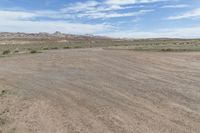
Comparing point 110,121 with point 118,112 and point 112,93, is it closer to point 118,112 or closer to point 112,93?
point 118,112

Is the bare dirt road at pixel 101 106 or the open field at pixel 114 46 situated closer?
the bare dirt road at pixel 101 106

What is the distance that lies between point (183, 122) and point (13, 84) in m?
10.1

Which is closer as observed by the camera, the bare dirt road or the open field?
the bare dirt road

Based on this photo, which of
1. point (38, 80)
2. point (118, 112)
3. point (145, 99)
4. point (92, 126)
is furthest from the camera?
point (38, 80)

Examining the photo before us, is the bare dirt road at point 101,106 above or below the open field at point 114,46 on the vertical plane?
above

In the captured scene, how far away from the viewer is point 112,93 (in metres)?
13.2

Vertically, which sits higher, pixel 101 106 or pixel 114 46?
pixel 101 106

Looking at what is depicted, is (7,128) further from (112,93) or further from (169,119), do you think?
(112,93)

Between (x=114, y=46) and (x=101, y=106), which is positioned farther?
(x=114, y=46)

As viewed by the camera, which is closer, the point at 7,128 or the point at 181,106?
the point at 7,128

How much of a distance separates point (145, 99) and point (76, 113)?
3049 millimetres

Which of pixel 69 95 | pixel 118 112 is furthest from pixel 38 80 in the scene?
pixel 118 112

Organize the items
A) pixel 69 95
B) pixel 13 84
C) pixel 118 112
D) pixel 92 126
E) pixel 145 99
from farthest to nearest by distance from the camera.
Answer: pixel 13 84 → pixel 69 95 → pixel 145 99 → pixel 118 112 → pixel 92 126

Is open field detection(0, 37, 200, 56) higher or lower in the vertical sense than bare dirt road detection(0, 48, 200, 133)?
lower
